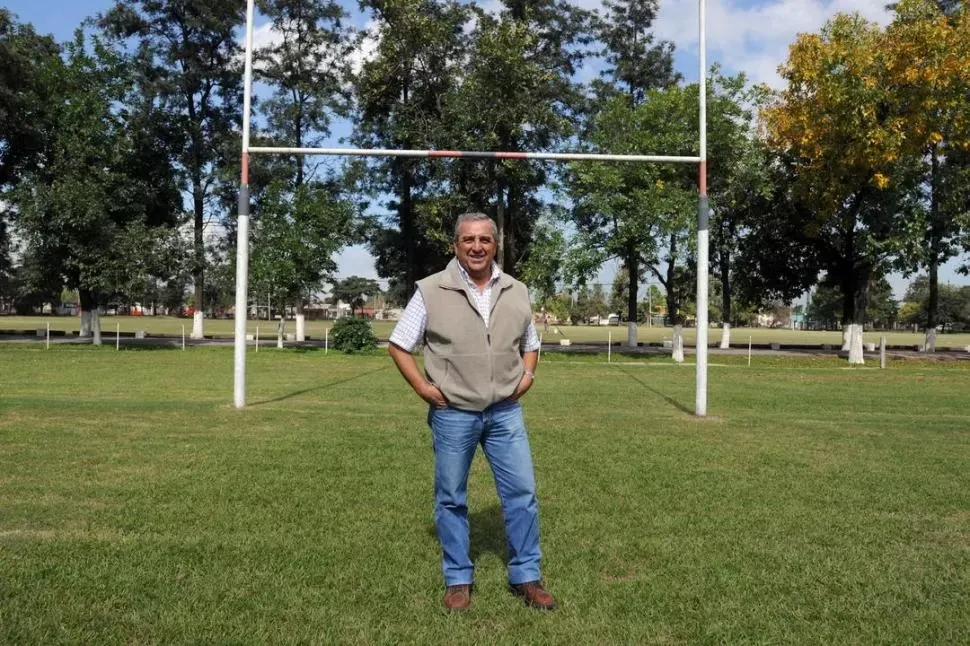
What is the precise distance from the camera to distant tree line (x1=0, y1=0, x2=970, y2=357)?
1051 inches

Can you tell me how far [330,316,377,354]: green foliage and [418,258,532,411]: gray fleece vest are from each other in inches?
979

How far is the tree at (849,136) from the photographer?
82.6ft

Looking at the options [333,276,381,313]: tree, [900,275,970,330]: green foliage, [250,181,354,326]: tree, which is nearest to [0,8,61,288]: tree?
[250,181,354,326]: tree

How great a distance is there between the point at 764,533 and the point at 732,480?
6.13 ft

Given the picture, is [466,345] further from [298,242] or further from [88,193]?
A: [88,193]

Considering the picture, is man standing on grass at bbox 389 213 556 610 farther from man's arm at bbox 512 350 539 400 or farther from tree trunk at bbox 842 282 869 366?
tree trunk at bbox 842 282 869 366

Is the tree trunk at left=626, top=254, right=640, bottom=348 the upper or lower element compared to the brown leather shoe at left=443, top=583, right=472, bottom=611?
upper

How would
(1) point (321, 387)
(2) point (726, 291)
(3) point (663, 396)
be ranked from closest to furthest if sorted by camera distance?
1. (3) point (663, 396)
2. (1) point (321, 387)
3. (2) point (726, 291)

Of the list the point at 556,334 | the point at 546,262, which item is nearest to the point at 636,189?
the point at 546,262

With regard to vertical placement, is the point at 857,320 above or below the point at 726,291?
below

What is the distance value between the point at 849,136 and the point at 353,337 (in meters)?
18.7

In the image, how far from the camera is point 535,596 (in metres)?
3.91

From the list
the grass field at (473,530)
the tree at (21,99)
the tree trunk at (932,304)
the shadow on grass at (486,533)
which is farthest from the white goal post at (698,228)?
the tree trunk at (932,304)

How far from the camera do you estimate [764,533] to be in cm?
529
